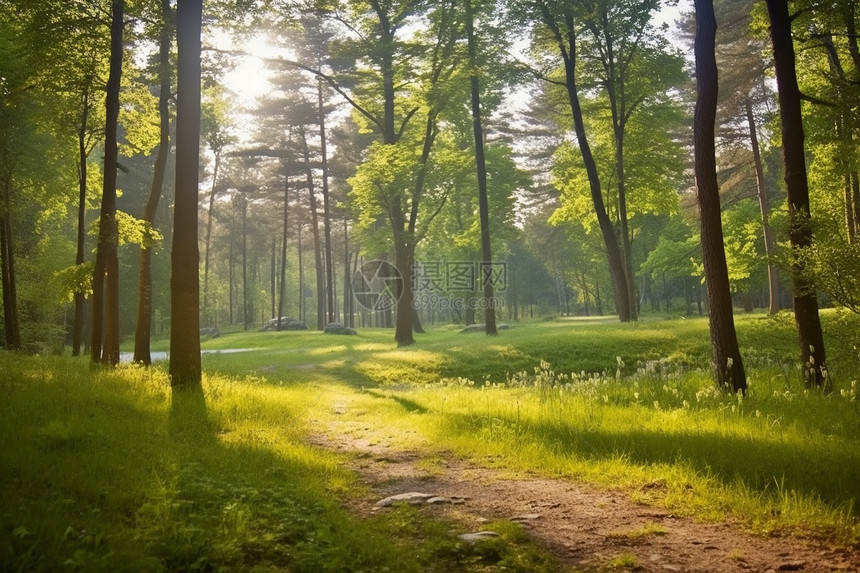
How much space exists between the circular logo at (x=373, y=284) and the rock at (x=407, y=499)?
3338cm

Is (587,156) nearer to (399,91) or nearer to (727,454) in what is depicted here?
(399,91)

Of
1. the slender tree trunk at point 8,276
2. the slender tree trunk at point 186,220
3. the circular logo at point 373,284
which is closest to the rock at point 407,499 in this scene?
the slender tree trunk at point 186,220

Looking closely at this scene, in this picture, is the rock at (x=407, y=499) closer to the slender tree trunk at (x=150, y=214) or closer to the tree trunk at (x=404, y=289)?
the slender tree trunk at (x=150, y=214)

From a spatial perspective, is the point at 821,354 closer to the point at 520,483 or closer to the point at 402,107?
the point at 520,483

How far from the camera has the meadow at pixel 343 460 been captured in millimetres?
3713

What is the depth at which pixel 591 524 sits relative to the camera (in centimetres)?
457

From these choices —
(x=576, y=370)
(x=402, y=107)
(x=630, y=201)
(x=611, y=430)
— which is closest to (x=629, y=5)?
(x=630, y=201)

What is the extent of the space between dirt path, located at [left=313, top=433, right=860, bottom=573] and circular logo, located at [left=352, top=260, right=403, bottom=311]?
3284 cm

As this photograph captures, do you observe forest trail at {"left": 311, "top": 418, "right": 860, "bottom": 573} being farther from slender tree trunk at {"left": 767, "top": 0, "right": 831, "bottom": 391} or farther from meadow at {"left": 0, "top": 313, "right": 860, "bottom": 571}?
slender tree trunk at {"left": 767, "top": 0, "right": 831, "bottom": 391}

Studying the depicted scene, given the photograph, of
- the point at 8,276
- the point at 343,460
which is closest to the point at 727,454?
the point at 343,460

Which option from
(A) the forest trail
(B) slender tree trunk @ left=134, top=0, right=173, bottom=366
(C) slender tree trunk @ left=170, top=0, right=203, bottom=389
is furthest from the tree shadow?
(B) slender tree trunk @ left=134, top=0, right=173, bottom=366

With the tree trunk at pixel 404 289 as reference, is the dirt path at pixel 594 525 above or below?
below

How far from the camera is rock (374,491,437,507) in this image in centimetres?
521

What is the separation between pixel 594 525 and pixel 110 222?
13117 mm
